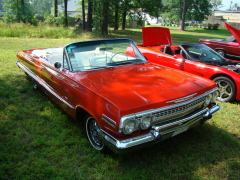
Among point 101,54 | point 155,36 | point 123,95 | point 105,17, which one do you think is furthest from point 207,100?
point 105,17

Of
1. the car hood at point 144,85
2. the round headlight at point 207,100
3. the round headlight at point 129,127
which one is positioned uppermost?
the car hood at point 144,85

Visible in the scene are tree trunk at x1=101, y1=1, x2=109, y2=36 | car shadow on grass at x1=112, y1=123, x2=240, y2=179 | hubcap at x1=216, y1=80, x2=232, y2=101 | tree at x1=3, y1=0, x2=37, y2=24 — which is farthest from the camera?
tree at x1=3, y1=0, x2=37, y2=24

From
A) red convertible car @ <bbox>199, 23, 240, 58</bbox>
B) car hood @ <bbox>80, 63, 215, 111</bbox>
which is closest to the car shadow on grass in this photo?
car hood @ <bbox>80, 63, 215, 111</bbox>

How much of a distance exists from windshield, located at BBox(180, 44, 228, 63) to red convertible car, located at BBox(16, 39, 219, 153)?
2.16 meters

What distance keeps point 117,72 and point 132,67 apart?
1.35ft

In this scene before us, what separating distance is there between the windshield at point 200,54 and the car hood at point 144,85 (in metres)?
2.25

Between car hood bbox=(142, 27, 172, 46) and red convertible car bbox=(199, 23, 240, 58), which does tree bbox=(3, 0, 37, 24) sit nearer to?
car hood bbox=(142, 27, 172, 46)

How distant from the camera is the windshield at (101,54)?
348cm

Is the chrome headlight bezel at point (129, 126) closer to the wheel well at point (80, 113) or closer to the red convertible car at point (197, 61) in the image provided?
the wheel well at point (80, 113)

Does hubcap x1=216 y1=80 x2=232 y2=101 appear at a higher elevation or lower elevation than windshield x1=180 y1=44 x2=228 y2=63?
lower

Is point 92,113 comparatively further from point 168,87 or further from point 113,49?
point 113,49

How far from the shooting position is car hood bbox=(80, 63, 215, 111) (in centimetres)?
252

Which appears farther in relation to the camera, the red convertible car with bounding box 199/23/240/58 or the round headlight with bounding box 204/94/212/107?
the red convertible car with bounding box 199/23/240/58

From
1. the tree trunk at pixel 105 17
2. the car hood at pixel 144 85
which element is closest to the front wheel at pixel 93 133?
the car hood at pixel 144 85
